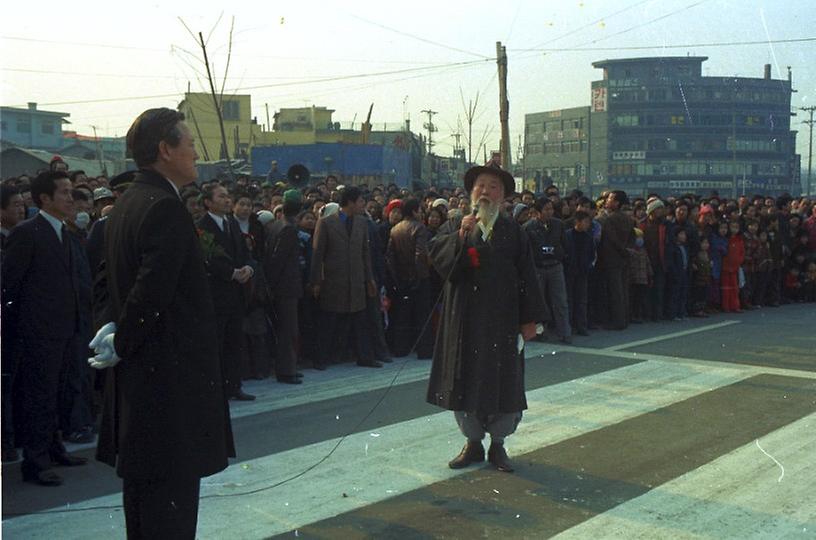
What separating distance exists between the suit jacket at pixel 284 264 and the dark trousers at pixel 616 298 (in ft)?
18.4

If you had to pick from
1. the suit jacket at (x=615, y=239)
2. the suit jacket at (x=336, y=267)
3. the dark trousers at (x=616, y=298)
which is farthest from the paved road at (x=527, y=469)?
the suit jacket at (x=615, y=239)

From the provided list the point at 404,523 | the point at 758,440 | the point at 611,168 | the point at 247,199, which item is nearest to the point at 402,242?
the point at 247,199

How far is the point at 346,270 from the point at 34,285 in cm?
443

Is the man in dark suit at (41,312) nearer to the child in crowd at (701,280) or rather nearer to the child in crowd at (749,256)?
the child in crowd at (701,280)

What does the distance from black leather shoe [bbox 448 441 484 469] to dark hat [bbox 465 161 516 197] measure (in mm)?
1732

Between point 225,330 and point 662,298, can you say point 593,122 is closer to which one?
point 662,298

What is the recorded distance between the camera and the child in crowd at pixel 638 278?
550 inches

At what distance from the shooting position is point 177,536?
3.53 m

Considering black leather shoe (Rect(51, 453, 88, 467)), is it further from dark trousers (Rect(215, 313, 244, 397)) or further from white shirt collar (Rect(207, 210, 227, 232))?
white shirt collar (Rect(207, 210, 227, 232))

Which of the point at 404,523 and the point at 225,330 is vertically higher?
the point at 225,330

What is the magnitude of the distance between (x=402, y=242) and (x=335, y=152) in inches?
1070

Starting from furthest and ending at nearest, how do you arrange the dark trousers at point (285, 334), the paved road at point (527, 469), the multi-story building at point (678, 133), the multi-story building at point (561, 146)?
the multi-story building at point (561, 146), the multi-story building at point (678, 133), the dark trousers at point (285, 334), the paved road at point (527, 469)

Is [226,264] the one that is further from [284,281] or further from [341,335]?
[341,335]

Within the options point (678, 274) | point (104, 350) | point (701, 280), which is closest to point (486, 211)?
point (104, 350)
